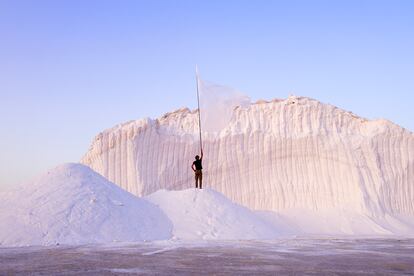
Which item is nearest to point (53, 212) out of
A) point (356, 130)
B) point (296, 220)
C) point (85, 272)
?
point (85, 272)

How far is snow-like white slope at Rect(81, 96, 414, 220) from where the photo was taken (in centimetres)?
2420

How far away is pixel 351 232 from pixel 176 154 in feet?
28.9

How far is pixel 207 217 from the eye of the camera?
14.4 metres

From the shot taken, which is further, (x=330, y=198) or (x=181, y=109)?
(x=181, y=109)

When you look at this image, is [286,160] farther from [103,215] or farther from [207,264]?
[207,264]

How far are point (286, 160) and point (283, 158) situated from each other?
0.55ft

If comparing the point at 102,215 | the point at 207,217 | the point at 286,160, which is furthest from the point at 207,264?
the point at 286,160

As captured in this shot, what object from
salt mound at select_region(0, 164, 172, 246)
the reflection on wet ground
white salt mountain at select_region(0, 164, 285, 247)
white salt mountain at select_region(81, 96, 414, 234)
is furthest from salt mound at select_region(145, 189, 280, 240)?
white salt mountain at select_region(81, 96, 414, 234)

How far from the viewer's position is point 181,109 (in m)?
28.0

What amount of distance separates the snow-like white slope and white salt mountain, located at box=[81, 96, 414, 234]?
0.15 feet

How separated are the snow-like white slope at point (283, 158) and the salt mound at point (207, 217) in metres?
8.65

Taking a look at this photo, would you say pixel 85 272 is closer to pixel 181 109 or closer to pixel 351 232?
pixel 351 232

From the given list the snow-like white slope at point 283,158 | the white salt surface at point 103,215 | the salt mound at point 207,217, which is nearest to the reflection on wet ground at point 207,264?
the white salt surface at point 103,215

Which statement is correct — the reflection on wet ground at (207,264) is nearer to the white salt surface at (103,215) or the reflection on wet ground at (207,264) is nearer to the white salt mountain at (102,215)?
the white salt surface at (103,215)
